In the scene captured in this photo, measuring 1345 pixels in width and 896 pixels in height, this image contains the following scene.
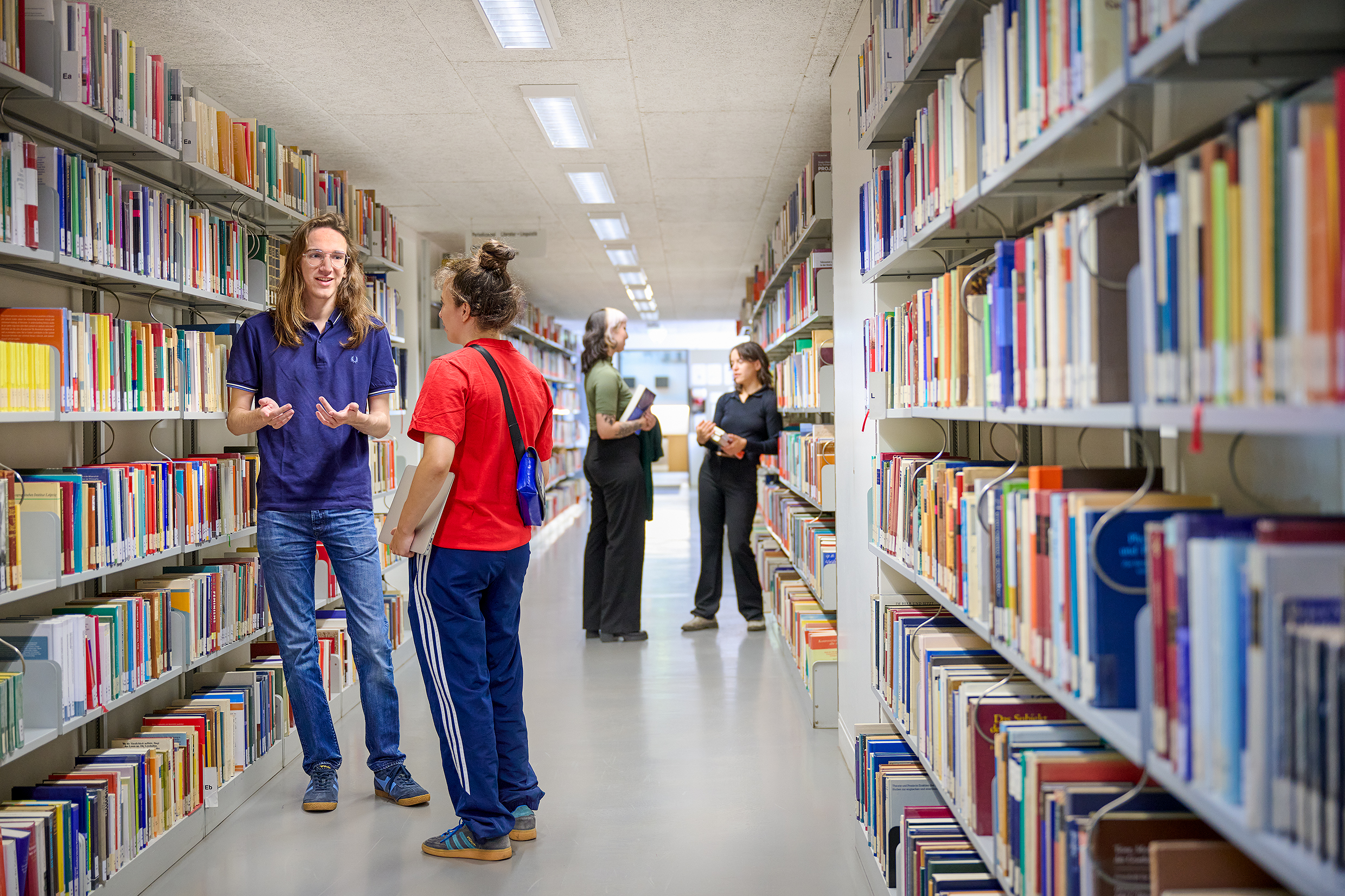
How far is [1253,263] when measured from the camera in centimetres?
86

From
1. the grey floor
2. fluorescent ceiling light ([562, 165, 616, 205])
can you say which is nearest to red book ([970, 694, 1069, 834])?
the grey floor

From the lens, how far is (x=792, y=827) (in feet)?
8.95

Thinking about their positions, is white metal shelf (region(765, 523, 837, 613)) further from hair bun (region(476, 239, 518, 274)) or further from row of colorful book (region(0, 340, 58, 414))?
row of colorful book (region(0, 340, 58, 414))

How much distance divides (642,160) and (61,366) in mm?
3671

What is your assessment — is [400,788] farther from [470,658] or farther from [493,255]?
[493,255]

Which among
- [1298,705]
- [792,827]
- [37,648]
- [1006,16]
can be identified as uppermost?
[1006,16]

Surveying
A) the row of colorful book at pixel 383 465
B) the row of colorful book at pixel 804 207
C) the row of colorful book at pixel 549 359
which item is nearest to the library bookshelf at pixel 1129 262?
the row of colorful book at pixel 804 207

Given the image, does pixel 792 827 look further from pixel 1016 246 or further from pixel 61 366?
pixel 61 366

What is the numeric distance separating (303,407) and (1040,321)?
224cm

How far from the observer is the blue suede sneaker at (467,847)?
252cm

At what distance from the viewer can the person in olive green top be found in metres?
4.89

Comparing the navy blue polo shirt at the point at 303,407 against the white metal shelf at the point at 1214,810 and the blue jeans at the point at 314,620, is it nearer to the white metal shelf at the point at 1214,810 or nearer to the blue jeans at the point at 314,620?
the blue jeans at the point at 314,620

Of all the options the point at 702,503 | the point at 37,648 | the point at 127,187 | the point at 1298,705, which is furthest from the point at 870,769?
the point at 702,503

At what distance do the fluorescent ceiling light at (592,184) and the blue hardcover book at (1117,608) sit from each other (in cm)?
474
